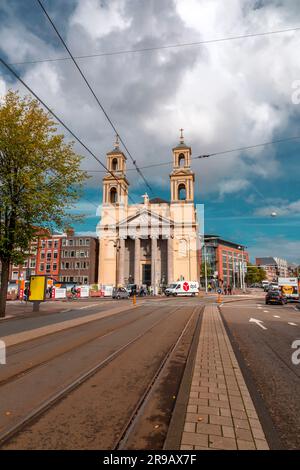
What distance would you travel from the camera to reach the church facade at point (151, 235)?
69.4 meters

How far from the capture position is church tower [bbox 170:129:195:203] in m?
71.8

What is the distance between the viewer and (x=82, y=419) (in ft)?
12.4

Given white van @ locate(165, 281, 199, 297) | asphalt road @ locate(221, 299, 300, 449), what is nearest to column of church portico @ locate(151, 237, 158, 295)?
white van @ locate(165, 281, 199, 297)

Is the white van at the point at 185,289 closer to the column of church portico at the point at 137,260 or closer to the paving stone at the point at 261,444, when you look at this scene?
the column of church portico at the point at 137,260

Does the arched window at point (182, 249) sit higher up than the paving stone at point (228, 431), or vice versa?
the arched window at point (182, 249)

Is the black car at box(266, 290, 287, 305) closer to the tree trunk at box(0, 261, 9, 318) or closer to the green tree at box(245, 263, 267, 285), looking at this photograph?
the tree trunk at box(0, 261, 9, 318)

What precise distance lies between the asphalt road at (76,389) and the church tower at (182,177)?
6416 cm

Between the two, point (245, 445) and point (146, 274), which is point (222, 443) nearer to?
point (245, 445)

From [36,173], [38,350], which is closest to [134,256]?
[36,173]

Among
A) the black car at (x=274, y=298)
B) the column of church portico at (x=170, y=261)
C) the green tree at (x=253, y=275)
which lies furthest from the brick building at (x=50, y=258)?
the green tree at (x=253, y=275)

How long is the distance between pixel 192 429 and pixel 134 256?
227 ft

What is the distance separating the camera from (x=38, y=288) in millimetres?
19281

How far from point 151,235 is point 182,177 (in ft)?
52.6
